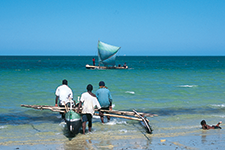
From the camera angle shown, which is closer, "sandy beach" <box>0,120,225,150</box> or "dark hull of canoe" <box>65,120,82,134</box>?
"sandy beach" <box>0,120,225,150</box>

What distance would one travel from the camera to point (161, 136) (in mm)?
8555

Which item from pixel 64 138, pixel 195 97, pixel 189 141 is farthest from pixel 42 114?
pixel 195 97

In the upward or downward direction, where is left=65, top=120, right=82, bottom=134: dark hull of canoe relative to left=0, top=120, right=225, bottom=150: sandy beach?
upward

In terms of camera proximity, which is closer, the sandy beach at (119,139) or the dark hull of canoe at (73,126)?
the sandy beach at (119,139)

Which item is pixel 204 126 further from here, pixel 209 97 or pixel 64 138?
pixel 209 97

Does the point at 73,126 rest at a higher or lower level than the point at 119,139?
higher

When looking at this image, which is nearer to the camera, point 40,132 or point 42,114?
point 40,132

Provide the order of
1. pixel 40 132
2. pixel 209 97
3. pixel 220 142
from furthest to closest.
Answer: pixel 209 97 < pixel 40 132 < pixel 220 142

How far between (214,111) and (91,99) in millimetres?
7650

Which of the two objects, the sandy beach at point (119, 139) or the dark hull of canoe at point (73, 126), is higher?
the dark hull of canoe at point (73, 126)

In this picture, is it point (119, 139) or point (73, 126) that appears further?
point (119, 139)

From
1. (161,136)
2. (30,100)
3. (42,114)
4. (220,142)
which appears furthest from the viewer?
(30,100)

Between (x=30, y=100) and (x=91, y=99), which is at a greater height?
(x=91, y=99)

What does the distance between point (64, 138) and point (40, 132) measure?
52.1 inches
